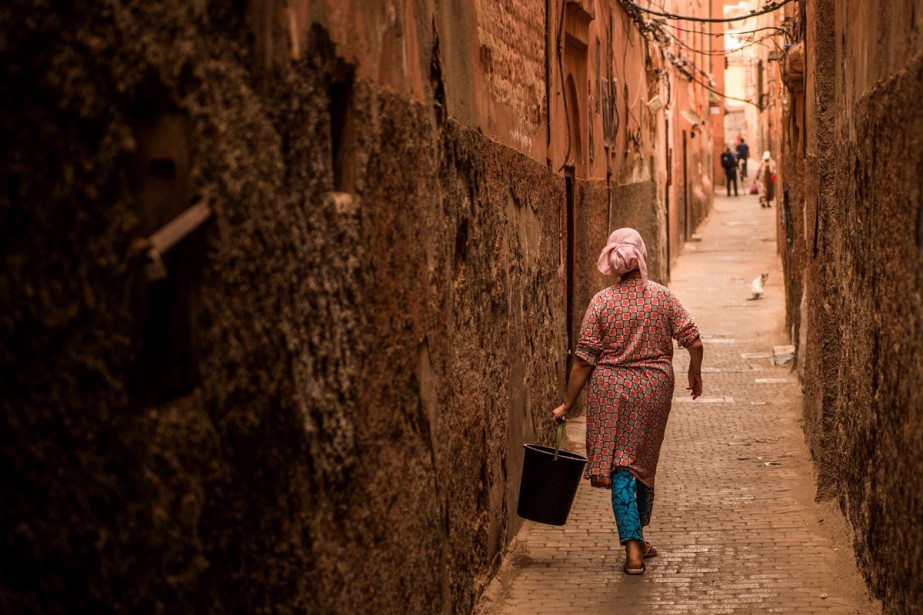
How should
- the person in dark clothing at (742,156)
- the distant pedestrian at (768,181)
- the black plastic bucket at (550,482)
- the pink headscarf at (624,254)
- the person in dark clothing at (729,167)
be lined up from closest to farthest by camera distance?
the black plastic bucket at (550,482)
the pink headscarf at (624,254)
the distant pedestrian at (768,181)
the person in dark clothing at (729,167)
the person in dark clothing at (742,156)

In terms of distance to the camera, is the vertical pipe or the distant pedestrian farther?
the distant pedestrian

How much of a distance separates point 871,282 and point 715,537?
6.68ft

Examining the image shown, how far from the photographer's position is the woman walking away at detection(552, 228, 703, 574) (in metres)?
6.13

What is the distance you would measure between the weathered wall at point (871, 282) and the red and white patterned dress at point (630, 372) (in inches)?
34.5

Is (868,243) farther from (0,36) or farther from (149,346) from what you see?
(0,36)

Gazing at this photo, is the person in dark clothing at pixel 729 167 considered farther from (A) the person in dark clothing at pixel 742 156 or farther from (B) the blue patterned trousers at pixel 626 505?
(B) the blue patterned trousers at pixel 626 505

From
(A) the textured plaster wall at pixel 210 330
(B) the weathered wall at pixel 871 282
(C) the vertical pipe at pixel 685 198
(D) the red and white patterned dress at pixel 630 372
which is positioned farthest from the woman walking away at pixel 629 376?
(C) the vertical pipe at pixel 685 198

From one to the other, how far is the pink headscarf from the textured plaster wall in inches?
89.5

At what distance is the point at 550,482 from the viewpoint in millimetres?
6117

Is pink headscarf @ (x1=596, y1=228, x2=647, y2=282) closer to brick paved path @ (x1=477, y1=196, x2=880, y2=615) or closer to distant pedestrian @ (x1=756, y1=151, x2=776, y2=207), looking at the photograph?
brick paved path @ (x1=477, y1=196, x2=880, y2=615)

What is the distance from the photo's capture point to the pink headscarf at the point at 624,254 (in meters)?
6.18

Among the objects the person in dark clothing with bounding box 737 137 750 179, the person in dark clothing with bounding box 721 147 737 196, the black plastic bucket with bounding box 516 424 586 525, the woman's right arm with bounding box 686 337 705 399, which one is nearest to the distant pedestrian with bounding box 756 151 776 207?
the person in dark clothing with bounding box 721 147 737 196

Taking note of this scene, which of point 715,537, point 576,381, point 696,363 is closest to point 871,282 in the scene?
point 696,363

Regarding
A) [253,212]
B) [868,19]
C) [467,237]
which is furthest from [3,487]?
[868,19]
